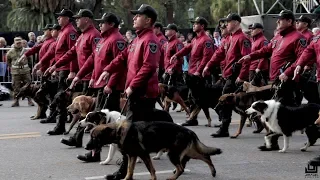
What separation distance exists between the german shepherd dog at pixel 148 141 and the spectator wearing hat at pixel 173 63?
22.5 feet

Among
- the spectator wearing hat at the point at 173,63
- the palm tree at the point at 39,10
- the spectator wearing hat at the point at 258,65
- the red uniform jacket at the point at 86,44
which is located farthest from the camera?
the palm tree at the point at 39,10

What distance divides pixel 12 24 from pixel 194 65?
20.1 metres

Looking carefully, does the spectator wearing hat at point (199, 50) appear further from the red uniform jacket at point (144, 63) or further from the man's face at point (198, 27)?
the red uniform jacket at point (144, 63)

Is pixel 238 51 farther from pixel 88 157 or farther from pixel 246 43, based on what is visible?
pixel 88 157

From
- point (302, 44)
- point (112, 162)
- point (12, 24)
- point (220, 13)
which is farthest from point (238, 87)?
point (220, 13)

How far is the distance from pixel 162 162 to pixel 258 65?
419cm

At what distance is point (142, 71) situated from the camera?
284 inches

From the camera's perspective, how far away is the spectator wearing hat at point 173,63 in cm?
1416

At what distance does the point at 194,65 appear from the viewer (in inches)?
499

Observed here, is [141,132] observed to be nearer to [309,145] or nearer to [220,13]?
[309,145]

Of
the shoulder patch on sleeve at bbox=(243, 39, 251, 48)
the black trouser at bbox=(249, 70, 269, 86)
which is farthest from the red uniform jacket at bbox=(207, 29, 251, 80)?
the black trouser at bbox=(249, 70, 269, 86)

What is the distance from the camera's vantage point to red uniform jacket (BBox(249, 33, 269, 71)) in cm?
1185

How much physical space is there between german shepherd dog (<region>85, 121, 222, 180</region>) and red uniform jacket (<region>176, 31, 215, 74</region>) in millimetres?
5249

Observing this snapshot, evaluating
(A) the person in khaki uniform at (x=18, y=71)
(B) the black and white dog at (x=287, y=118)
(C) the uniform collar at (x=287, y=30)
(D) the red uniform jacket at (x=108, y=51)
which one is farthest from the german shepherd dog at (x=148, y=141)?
(A) the person in khaki uniform at (x=18, y=71)
